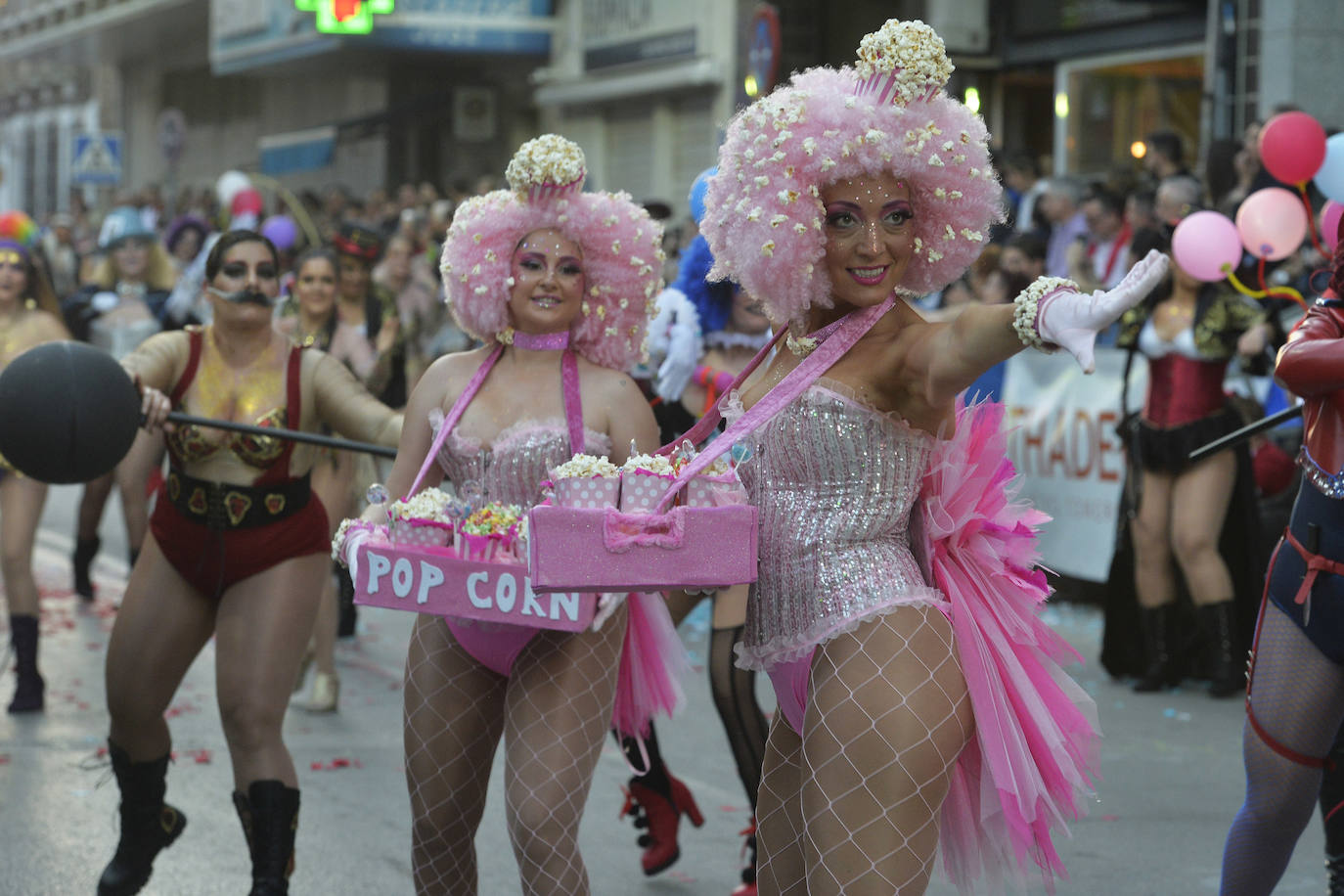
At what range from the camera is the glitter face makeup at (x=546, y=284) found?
181 inches

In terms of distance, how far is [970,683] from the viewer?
341 centimetres

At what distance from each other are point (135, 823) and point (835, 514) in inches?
105

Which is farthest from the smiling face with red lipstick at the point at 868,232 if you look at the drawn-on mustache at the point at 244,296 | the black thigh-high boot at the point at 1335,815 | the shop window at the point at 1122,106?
the shop window at the point at 1122,106

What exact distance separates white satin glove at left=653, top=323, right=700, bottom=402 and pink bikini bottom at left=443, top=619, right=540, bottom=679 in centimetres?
242

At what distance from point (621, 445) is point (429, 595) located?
692 mm

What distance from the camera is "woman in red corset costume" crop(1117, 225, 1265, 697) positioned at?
332 inches

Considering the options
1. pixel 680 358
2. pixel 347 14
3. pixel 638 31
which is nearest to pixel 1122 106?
pixel 638 31

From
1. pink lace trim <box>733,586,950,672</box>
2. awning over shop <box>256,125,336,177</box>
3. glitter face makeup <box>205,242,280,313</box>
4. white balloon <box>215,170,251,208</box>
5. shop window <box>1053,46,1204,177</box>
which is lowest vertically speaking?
pink lace trim <box>733,586,950,672</box>

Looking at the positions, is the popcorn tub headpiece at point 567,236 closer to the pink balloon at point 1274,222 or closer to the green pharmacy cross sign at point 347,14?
the pink balloon at point 1274,222

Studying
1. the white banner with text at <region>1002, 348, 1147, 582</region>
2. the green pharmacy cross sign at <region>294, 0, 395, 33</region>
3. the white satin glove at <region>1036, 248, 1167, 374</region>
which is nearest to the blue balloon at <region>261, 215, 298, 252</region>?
the green pharmacy cross sign at <region>294, 0, 395, 33</region>

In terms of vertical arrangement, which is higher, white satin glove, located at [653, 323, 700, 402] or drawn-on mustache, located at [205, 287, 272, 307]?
drawn-on mustache, located at [205, 287, 272, 307]

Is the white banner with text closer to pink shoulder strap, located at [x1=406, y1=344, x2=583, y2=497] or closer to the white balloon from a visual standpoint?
pink shoulder strap, located at [x1=406, y1=344, x2=583, y2=497]

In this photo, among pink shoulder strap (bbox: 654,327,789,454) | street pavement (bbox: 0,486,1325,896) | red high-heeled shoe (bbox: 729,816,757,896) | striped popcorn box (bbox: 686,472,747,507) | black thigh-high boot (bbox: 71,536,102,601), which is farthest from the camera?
black thigh-high boot (bbox: 71,536,102,601)

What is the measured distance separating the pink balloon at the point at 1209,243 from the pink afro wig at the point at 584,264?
290 cm
